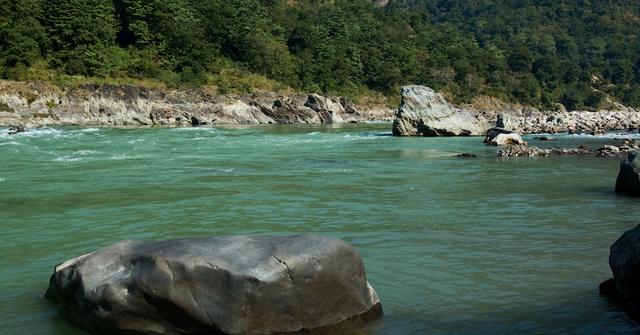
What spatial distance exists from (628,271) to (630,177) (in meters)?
9.14

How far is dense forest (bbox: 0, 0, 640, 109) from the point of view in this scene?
76.9 m

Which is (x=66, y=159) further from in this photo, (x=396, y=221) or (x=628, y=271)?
(x=628, y=271)

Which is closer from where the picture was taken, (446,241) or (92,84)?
(446,241)

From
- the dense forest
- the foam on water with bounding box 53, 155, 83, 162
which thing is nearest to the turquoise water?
the foam on water with bounding box 53, 155, 83, 162

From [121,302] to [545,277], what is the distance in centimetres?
497

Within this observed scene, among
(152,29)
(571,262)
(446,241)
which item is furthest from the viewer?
(152,29)

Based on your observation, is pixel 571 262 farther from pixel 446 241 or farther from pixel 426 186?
pixel 426 186

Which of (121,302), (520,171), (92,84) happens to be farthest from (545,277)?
(92,84)

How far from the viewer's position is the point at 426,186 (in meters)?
16.4

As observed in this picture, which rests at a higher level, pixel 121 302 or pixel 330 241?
pixel 330 241

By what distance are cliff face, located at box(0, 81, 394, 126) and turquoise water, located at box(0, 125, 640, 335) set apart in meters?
41.0

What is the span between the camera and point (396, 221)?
11.3 meters

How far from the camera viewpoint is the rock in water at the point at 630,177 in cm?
1387

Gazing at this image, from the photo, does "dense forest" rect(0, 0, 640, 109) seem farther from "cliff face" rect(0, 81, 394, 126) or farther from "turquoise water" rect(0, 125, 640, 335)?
"turquoise water" rect(0, 125, 640, 335)
